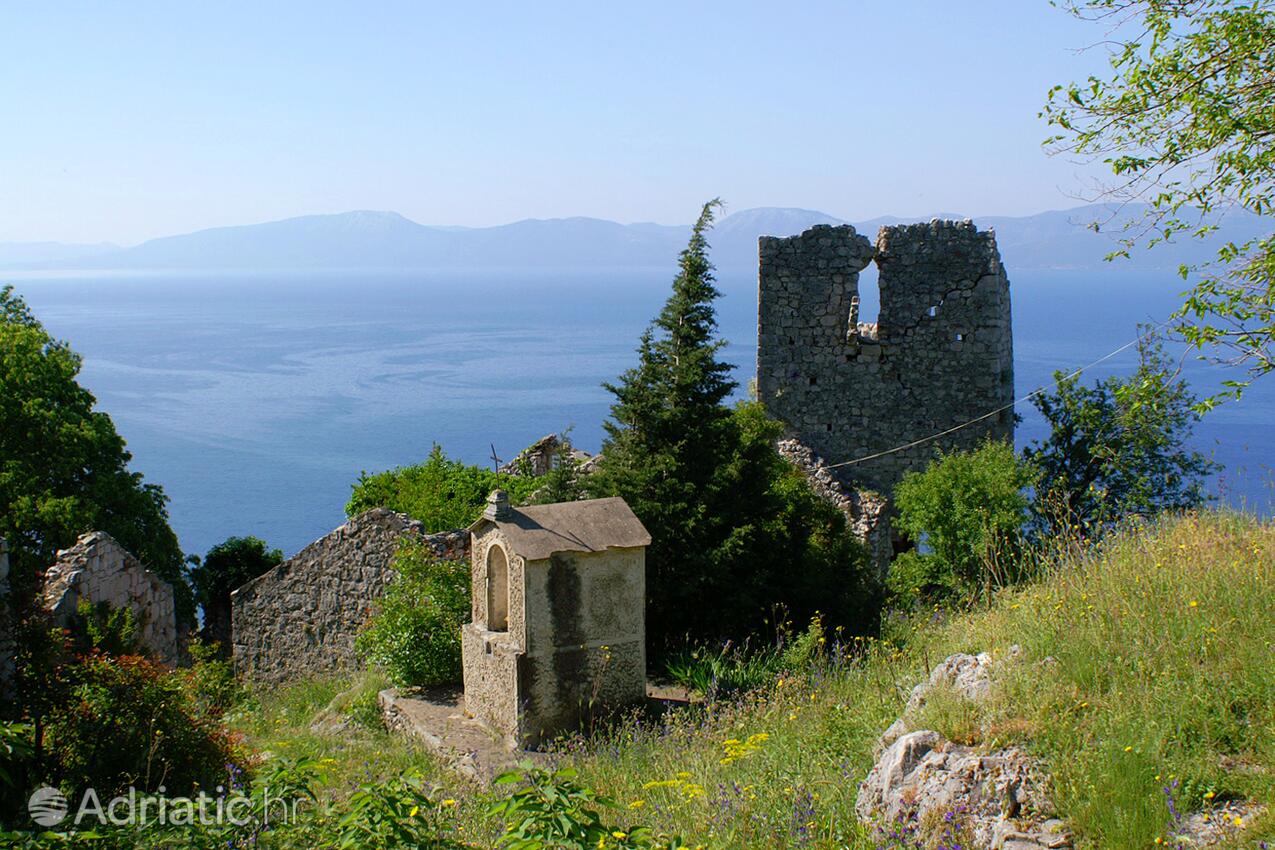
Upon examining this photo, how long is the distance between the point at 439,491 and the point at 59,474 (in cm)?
722

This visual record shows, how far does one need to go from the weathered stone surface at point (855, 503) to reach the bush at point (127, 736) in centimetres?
1058

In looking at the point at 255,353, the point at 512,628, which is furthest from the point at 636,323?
the point at 512,628

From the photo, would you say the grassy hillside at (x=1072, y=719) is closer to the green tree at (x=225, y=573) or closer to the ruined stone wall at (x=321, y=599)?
the ruined stone wall at (x=321, y=599)

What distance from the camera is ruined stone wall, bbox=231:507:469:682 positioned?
13.5 meters

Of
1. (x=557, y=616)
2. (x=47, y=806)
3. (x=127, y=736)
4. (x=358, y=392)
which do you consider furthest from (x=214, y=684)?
(x=358, y=392)

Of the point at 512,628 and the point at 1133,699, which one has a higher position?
the point at 1133,699

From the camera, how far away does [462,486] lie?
1775 cm

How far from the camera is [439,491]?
57.4 feet

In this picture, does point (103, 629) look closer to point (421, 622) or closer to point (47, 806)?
point (421, 622)

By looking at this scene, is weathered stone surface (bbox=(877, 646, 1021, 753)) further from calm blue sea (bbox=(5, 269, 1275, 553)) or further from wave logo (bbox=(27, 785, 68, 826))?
wave logo (bbox=(27, 785, 68, 826))

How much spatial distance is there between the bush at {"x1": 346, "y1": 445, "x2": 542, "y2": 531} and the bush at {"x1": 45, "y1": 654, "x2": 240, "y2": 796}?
24.0 feet

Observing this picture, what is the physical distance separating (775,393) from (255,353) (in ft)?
335

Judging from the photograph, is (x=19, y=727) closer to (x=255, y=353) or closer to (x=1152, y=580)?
(x=1152, y=580)

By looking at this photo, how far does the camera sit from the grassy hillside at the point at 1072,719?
5.07m
